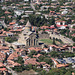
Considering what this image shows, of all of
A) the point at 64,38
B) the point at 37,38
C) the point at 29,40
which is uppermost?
the point at 29,40

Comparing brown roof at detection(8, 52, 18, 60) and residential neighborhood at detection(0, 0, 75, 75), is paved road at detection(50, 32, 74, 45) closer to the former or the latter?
residential neighborhood at detection(0, 0, 75, 75)

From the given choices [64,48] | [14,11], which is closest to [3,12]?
[14,11]

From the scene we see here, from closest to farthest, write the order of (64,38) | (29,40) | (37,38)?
1. (29,40)
2. (37,38)
3. (64,38)

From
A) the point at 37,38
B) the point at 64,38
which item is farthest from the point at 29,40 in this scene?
the point at 64,38

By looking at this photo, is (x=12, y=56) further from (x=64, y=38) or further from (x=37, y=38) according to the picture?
(x=64, y=38)

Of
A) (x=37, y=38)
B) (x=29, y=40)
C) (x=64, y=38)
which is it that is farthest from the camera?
(x=64, y=38)

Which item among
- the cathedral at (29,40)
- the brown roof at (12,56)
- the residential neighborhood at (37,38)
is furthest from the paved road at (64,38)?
the brown roof at (12,56)

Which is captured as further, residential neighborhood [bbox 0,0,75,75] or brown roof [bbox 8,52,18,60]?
brown roof [bbox 8,52,18,60]

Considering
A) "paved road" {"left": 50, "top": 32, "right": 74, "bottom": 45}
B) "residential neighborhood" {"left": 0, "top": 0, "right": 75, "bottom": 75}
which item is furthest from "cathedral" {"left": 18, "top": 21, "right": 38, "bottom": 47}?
"paved road" {"left": 50, "top": 32, "right": 74, "bottom": 45}
